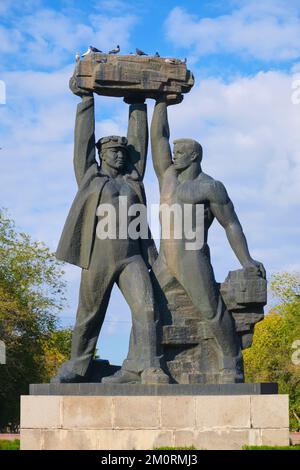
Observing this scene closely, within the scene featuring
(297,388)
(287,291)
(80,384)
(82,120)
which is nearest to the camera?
(80,384)

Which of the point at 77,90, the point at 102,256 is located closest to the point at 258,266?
the point at 102,256

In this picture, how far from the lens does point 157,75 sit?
1310 centimetres

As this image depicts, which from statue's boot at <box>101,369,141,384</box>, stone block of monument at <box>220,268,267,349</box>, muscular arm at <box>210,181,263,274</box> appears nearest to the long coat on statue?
muscular arm at <box>210,181,263,274</box>

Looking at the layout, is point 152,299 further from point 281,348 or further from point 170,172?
point 281,348

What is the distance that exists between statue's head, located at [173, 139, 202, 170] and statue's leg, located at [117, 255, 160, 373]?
1.52 meters

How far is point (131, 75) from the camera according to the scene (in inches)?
511

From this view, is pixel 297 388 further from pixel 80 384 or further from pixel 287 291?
pixel 80 384

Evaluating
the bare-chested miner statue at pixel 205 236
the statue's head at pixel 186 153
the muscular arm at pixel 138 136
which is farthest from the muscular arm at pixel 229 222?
the muscular arm at pixel 138 136

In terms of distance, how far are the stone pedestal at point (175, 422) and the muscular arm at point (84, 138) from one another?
10.9 feet

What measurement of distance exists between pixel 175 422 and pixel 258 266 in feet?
8.37

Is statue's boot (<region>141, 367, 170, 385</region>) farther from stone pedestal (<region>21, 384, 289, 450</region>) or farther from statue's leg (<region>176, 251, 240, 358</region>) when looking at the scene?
statue's leg (<region>176, 251, 240, 358</region>)

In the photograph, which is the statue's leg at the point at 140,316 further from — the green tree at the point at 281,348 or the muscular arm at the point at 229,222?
the green tree at the point at 281,348

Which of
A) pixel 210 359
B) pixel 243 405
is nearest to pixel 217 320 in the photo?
pixel 210 359

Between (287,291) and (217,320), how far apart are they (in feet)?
106
